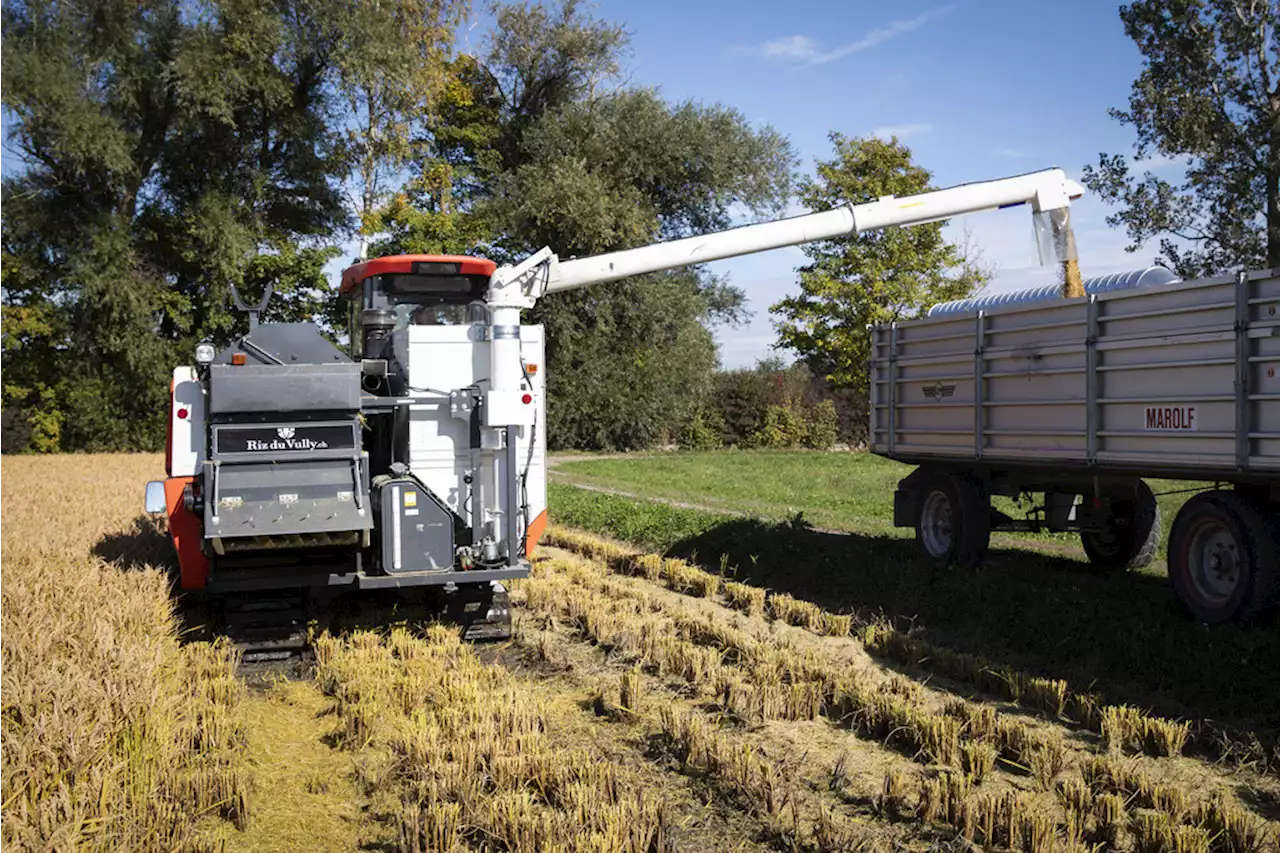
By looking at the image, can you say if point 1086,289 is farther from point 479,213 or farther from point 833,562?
point 479,213

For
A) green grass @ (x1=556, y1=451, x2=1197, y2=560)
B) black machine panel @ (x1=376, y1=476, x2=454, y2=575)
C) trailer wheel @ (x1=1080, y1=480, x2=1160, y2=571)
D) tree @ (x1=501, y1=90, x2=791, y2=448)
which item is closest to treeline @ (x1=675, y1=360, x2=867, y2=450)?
tree @ (x1=501, y1=90, x2=791, y2=448)

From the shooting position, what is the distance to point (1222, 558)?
8.91 m

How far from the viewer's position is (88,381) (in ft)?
114

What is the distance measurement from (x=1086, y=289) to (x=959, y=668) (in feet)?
16.7

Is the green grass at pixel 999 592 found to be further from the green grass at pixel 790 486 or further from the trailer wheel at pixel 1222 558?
the trailer wheel at pixel 1222 558

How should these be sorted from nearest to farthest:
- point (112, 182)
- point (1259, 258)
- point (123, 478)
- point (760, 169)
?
point (123, 478) → point (1259, 258) → point (112, 182) → point (760, 169)

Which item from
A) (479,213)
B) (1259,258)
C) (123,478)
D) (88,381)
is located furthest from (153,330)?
(1259,258)

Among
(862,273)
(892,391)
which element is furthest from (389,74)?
(892,391)

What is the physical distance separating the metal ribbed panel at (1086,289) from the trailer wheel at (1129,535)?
2.23 m

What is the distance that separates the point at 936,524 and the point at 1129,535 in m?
1.98

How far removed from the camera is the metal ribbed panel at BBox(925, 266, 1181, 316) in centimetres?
1056

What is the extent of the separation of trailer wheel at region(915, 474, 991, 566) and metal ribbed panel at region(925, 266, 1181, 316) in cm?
188

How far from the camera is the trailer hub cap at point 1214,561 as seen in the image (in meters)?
8.79

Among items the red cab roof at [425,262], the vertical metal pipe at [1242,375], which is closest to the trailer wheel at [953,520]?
the vertical metal pipe at [1242,375]
